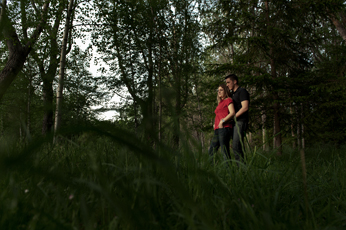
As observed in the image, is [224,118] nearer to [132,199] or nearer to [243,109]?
→ [243,109]

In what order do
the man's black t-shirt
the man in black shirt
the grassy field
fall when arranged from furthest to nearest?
1. the man's black t-shirt
2. the man in black shirt
3. the grassy field

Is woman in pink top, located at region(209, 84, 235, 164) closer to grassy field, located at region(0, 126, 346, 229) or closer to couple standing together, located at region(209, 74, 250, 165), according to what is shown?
couple standing together, located at region(209, 74, 250, 165)

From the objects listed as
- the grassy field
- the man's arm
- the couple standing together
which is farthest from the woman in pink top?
the grassy field

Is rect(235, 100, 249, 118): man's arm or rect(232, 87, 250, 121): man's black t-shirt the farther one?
rect(232, 87, 250, 121): man's black t-shirt

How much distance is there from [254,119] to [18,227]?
9.15 meters

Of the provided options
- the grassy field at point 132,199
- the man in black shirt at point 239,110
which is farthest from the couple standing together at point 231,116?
the grassy field at point 132,199

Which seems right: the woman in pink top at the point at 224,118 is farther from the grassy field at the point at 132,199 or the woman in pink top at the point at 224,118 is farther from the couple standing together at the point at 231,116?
the grassy field at the point at 132,199

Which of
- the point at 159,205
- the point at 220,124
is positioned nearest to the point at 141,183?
the point at 159,205

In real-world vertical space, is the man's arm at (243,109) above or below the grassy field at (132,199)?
above

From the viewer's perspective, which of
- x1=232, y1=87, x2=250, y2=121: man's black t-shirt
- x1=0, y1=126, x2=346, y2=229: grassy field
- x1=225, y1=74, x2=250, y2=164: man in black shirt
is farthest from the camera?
x1=232, y1=87, x2=250, y2=121: man's black t-shirt

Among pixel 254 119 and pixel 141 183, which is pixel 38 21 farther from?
pixel 141 183

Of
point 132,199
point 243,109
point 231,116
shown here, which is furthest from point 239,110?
point 132,199

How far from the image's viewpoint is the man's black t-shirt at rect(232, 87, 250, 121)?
3.79 meters

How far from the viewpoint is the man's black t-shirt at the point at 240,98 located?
379 cm
